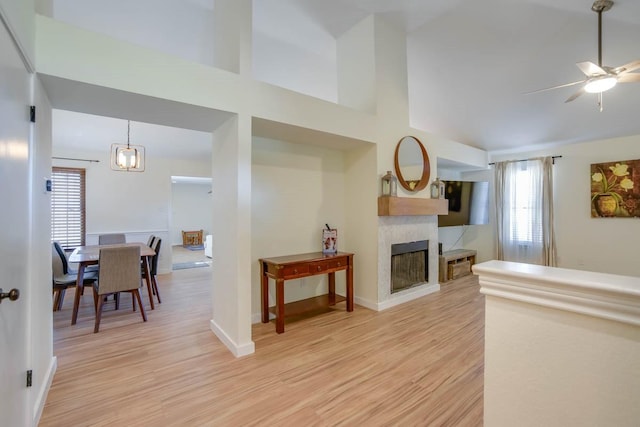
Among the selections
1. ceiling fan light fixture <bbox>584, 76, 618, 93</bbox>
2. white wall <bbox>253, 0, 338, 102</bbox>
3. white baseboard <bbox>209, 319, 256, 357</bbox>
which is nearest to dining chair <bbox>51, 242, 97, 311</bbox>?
white baseboard <bbox>209, 319, 256, 357</bbox>

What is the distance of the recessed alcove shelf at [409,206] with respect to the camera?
3.45 meters

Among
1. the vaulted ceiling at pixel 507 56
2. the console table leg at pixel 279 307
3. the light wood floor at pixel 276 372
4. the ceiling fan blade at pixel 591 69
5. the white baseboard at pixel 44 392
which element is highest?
the vaulted ceiling at pixel 507 56

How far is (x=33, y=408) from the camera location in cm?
162

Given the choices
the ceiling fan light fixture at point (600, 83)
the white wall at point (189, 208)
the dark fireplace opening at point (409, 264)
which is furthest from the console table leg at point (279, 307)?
the white wall at point (189, 208)

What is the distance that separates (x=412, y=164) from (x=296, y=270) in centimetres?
226

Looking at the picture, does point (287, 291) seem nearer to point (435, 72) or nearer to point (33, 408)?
point (33, 408)

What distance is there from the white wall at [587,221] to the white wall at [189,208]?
A: 975 centimetres

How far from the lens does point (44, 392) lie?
186cm

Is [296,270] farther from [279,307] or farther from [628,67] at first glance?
[628,67]

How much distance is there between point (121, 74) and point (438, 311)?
155 inches

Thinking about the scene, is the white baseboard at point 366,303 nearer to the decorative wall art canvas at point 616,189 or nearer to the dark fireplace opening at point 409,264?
the dark fireplace opening at point 409,264

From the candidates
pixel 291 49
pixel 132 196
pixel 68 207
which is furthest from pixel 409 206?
pixel 68 207

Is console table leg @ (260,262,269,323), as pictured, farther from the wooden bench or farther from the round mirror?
the wooden bench

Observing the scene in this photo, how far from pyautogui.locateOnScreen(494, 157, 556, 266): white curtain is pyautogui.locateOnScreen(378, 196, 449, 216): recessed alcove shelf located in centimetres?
229
